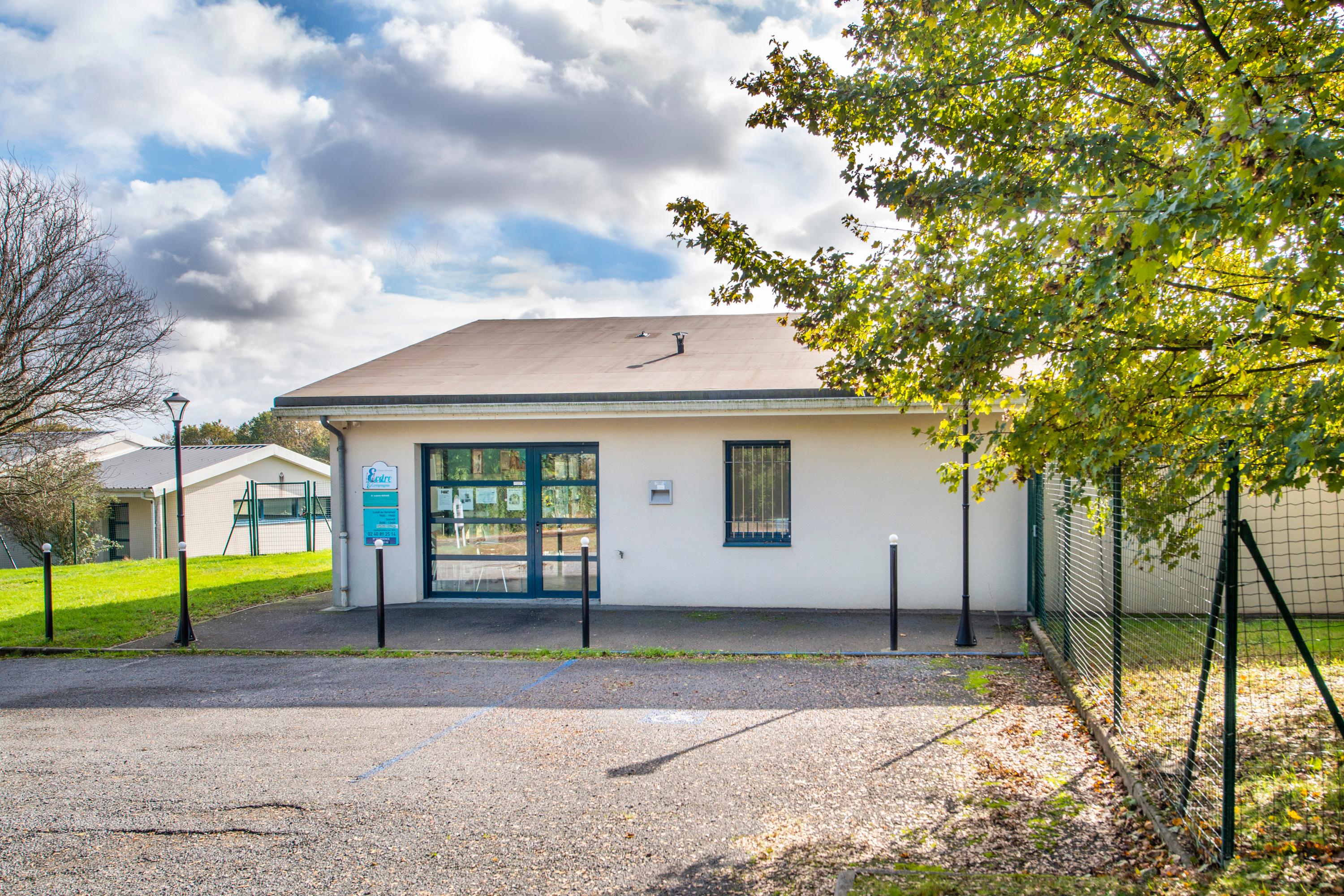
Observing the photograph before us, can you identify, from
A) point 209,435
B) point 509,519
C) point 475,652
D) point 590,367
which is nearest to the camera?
point 475,652

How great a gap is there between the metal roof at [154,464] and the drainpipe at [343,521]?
17.0 m

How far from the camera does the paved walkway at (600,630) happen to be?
8250 mm

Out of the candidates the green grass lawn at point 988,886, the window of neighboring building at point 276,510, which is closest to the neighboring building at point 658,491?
the green grass lawn at point 988,886

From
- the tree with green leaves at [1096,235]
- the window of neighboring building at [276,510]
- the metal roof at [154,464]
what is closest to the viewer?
the tree with green leaves at [1096,235]

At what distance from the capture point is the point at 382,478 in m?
10.7

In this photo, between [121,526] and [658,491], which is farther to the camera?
[121,526]

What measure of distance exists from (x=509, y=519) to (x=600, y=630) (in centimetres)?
259

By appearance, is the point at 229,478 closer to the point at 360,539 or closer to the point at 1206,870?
the point at 360,539

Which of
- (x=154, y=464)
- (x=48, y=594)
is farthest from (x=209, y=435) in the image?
(x=48, y=594)

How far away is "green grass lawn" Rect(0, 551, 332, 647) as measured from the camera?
389 inches

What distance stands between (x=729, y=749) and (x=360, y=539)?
7249 millimetres

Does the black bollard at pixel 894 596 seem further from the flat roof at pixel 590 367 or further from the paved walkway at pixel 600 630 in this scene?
the flat roof at pixel 590 367

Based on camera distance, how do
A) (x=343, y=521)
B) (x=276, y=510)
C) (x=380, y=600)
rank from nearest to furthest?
(x=380, y=600)
(x=343, y=521)
(x=276, y=510)

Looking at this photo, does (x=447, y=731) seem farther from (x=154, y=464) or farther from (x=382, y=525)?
(x=154, y=464)
